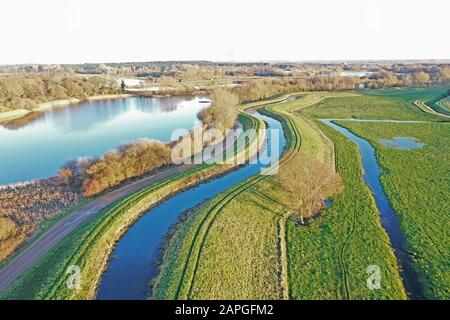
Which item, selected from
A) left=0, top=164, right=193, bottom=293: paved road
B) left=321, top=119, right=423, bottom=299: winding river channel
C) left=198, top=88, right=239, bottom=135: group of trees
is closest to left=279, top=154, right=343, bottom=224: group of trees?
left=321, top=119, right=423, bottom=299: winding river channel

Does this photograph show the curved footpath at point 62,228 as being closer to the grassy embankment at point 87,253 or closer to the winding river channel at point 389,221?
the grassy embankment at point 87,253

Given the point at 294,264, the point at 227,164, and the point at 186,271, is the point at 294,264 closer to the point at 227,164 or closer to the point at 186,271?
the point at 186,271

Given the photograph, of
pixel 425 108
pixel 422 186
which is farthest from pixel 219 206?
pixel 425 108

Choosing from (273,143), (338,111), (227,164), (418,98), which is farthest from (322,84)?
(227,164)

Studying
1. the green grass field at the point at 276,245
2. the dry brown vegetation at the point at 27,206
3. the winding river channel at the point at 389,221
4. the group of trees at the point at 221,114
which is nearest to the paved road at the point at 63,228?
the green grass field at the point at 276,245

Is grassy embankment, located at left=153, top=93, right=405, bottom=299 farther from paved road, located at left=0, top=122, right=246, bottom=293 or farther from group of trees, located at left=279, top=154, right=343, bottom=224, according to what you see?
A: paved road, located at left=0, top=122, right=246, bottom=293

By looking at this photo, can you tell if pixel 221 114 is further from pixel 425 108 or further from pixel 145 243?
pixel 425 108

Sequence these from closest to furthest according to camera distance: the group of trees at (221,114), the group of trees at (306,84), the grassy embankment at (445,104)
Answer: the group of trees at (221,114) → the grassy embankment at (445,104) → the group of trees at (306,84)

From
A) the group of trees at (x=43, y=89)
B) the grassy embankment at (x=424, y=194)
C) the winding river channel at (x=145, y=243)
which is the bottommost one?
the winding river channel at (x=145, y=243)
